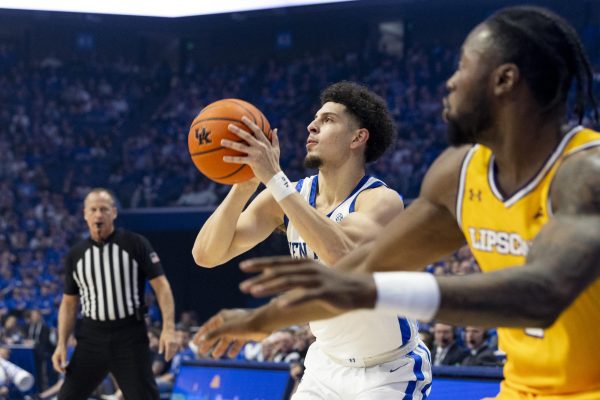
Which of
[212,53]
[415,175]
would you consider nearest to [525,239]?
[415,175]

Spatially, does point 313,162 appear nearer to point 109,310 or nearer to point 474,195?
point 474,195

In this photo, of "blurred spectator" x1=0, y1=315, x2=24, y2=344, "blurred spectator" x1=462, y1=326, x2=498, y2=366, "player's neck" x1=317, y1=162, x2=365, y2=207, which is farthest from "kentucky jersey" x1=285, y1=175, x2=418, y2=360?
"blurred spectator" x1=0, y1=315, x2=24, y2=344

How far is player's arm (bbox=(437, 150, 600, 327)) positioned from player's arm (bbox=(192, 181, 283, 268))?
8.08ft

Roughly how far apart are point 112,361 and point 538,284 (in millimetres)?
5557

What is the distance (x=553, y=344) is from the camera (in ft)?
7.06

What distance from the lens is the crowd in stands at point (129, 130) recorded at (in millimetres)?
17625

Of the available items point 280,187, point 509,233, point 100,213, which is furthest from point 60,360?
point 509,233

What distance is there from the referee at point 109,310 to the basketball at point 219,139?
3.22 meters

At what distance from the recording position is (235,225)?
425 centimetres

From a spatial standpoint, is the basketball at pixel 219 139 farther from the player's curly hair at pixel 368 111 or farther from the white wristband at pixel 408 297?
the white wristband at pixel 408 297

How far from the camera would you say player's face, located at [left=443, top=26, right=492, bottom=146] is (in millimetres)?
2102

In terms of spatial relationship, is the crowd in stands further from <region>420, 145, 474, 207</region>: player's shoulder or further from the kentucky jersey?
<region>420, 145, 474, 207</region>: player's shoulder

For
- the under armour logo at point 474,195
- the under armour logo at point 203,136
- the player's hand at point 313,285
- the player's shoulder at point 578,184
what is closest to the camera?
the player's hand at point 313,285

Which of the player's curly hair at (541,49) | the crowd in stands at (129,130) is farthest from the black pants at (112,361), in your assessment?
the crowd in stands at (129,130)
